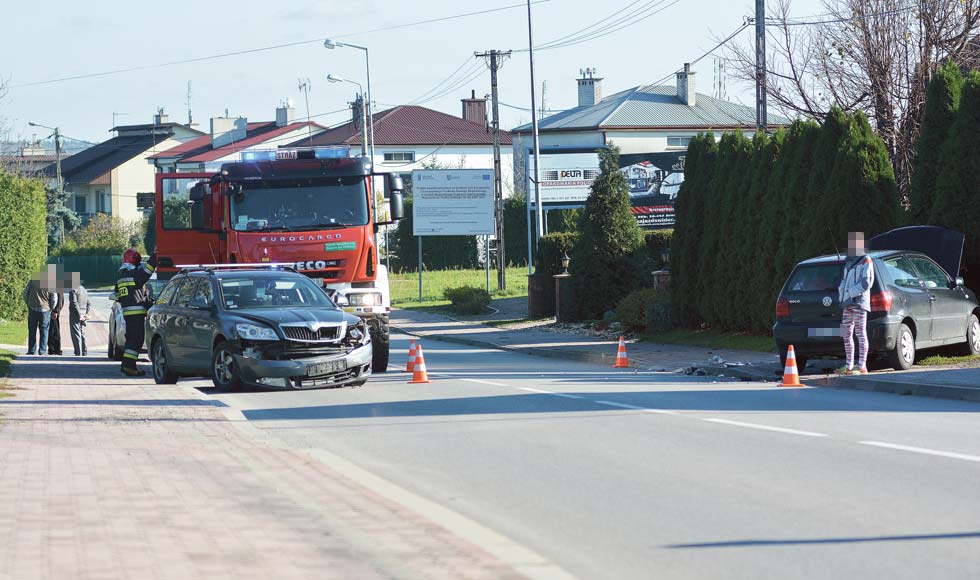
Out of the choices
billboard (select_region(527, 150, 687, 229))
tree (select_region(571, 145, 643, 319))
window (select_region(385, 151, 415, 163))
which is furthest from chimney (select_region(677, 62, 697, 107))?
tree (select_region(571, 145, 643, 319))

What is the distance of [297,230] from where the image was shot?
20.0 metres

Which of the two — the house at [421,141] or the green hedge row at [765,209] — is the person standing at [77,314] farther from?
the house at [421,141]

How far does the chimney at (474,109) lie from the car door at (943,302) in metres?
80.6

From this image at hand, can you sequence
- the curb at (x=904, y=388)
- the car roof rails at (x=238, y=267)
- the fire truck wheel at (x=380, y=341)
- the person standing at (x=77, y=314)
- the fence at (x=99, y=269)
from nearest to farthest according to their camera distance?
the curb at (x=904, y=388) → the car roof rails at (x=238, y=267) → the fire truck wheel at (x=380, y=341) → the person standing at (x=77, y=314) → the fence at (x=99, y=269)

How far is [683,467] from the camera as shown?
31.1 feet

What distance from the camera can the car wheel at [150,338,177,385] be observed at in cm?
1764

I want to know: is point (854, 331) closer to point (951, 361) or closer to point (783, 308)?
point (783, 308)

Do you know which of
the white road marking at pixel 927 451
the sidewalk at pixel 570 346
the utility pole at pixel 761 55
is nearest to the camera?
the white road marking at pixel 927 451

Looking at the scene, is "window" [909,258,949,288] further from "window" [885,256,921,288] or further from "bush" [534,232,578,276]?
"bush" [534,232,578,276]

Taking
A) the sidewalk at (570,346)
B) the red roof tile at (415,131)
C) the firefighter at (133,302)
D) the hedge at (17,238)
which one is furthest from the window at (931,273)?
the red roof tile at (415,131)

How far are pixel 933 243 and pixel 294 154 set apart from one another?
1006 centimetres

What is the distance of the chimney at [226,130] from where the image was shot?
9881 centimetres

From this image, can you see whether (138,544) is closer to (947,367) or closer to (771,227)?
(947,367)

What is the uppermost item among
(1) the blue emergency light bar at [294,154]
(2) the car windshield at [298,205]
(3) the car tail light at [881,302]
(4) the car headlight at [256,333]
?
(1) the blue emergency light bar at [294,154]
